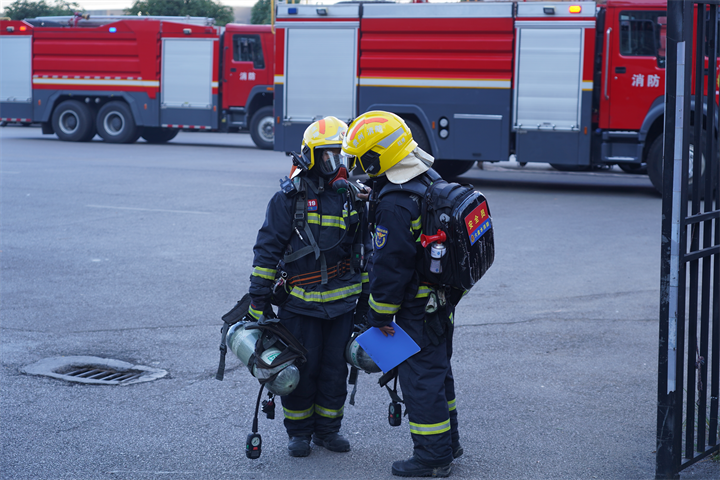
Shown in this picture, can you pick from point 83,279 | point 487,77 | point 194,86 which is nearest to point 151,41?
point 194,86

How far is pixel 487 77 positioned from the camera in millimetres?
13773

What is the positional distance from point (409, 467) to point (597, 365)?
6.81 feet

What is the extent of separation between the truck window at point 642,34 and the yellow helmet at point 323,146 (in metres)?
10.4

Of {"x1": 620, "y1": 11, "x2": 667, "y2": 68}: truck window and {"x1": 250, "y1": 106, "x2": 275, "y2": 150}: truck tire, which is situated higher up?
{"x1": 620, "y1": 11, "x2": 667, "y2": 68}: truck window

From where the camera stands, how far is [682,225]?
3.27 meters

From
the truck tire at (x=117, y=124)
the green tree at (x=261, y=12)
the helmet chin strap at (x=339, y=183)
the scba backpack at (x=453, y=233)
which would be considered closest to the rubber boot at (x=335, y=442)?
the scba backpack at (x=453, y=233)

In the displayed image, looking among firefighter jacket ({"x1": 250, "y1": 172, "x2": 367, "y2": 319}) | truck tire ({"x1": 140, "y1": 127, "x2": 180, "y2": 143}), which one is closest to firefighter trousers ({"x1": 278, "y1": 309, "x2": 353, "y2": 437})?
firefighter jacket ({"x1": 250, "y1": 172, "x2": 367, "y2": 319})

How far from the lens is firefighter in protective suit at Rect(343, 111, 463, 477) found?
348cm

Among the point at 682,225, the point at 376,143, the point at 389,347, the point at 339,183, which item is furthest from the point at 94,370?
the point at 682,225

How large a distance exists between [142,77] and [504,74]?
39.2ft

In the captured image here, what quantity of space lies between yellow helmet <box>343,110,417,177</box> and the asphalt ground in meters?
1.44

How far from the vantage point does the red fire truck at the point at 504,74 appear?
513 inches

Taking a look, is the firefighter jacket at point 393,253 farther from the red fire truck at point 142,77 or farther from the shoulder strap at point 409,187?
the red fire truck at point 142,77

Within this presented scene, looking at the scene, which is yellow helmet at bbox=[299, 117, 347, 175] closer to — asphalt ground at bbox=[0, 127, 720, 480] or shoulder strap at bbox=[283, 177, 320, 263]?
shoulder strap at bbox=[283, 177, 320, 263]
